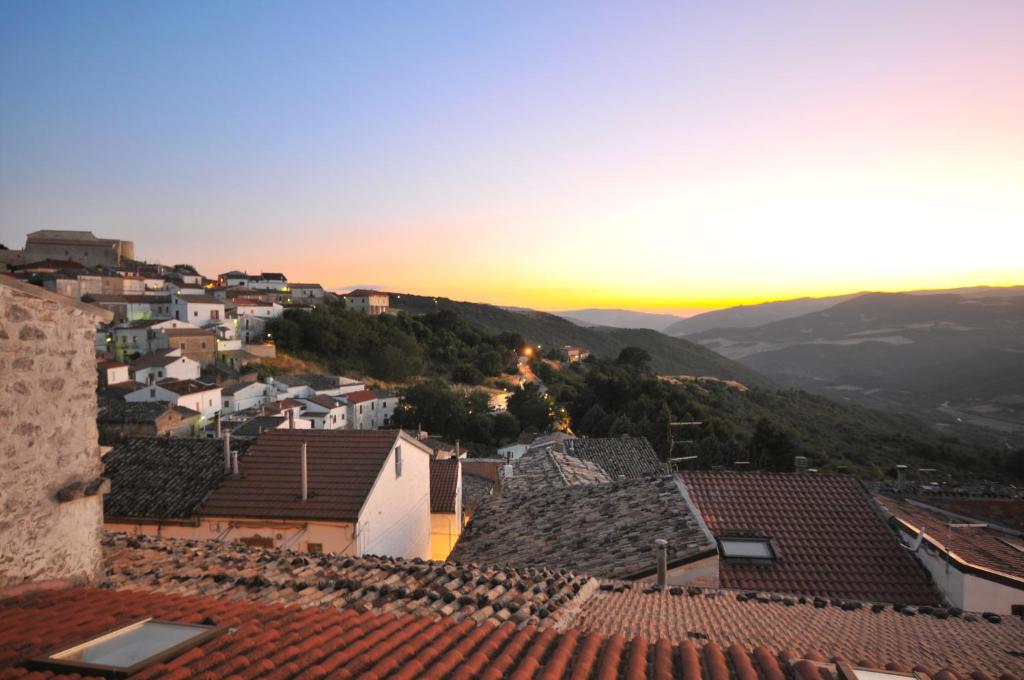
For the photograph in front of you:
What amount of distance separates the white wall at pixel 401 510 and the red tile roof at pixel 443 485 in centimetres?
81

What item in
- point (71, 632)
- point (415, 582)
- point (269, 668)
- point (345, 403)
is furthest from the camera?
point (345, 403)

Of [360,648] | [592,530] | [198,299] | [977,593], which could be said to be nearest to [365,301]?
[198,299]

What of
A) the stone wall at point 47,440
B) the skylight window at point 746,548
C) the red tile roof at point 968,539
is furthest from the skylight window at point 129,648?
the red tile roof at point 968,539

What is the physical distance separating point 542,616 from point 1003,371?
8598 cm

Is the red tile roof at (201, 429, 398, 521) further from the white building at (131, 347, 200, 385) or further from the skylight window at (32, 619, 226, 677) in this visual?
the white building at (131, 347, 200, 385)

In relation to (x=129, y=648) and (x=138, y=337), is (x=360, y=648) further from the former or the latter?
(x=138, y=337)

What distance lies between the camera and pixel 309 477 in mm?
10977

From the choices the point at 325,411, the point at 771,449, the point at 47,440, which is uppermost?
the point at 47,440

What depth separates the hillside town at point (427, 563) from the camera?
3.42 metres

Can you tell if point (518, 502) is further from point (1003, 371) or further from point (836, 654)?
point (1003, 371)

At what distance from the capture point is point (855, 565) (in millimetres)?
9375

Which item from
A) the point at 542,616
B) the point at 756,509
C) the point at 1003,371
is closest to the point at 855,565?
the point at 756,509

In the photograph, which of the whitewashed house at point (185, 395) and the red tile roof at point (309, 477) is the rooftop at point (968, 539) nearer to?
the red tile roof at point (309, 477)

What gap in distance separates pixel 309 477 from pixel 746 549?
7941mm
